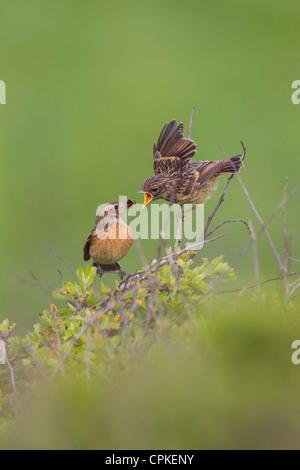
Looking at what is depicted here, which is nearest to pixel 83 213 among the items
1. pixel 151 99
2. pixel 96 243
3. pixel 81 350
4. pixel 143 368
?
pixel 151 99

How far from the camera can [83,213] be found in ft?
34.3

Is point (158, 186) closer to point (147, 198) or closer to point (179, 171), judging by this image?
point (179, 171)

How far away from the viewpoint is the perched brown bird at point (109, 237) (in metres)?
4.24

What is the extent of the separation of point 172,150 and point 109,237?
2.54 feet

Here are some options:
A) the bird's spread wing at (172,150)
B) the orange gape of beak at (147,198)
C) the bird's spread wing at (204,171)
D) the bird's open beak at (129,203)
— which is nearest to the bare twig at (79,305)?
the bird's open beak at (129,203)

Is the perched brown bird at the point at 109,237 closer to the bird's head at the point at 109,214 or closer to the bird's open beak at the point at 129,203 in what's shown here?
the bird's head at the point at 109,214

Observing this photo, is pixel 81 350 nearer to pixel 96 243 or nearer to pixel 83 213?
pixel 96 243

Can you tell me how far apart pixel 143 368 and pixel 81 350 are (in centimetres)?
73

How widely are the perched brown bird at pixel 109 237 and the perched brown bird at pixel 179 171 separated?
25cm

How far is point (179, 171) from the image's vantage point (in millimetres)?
4684

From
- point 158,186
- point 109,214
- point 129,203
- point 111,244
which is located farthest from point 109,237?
point 158,186

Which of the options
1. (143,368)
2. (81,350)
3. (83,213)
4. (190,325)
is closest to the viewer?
(143,368)

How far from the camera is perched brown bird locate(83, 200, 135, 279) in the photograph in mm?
4238
